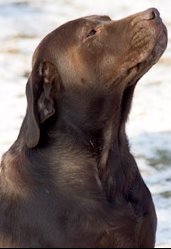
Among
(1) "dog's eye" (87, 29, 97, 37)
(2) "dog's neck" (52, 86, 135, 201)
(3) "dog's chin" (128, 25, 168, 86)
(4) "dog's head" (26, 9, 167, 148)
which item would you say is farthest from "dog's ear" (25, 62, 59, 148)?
(3) "dog's chin" (128, 25, 168, 86)

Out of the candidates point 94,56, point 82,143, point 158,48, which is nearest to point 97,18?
point 94,56

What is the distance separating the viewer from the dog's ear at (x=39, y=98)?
16.5 feet

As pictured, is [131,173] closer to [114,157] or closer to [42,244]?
[114,157]

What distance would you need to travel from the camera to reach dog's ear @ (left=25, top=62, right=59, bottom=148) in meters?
5.04

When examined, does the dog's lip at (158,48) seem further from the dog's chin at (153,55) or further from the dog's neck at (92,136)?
the dog's neck at (92,136)

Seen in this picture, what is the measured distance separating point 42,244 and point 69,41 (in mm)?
1066

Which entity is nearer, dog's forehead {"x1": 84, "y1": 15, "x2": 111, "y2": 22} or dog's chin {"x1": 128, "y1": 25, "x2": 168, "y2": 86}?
dog's chin {"x1": 128, "y1": 25, "x2": 168, "y2": 86}

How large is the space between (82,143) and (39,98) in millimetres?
339

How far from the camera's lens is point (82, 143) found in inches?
206

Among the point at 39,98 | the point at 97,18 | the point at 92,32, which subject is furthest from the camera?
the point at 97,18

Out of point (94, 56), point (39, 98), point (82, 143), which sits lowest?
point (82, 143)

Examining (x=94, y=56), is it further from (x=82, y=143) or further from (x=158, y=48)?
(x=82, y=143)

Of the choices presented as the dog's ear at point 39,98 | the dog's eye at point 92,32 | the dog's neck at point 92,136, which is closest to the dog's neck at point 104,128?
the dog's neck at point 92,136

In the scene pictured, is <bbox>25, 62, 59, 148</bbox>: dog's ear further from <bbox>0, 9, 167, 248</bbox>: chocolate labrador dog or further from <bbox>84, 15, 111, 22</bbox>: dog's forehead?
<bbox>84, 15, 111, 22</bbox>: dog's forehead
